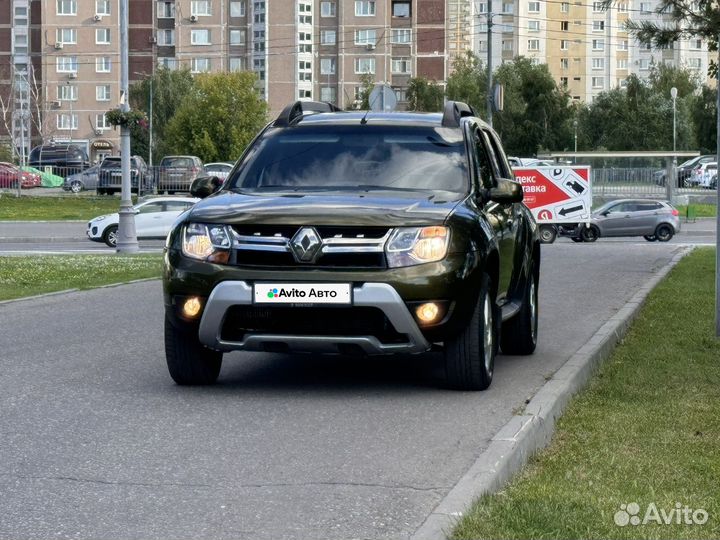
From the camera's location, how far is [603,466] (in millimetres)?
6879

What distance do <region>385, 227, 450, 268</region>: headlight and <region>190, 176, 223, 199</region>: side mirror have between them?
1.85 meters

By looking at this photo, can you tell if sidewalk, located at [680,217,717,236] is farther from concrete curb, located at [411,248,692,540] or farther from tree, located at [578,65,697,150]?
tree, located at [578,65,697,150]

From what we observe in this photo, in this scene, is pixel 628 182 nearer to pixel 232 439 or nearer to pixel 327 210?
pixel 327 210

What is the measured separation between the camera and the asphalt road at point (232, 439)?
5988 mm

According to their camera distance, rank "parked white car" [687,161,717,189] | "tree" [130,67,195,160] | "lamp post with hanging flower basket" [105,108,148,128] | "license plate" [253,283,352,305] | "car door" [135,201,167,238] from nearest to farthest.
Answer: "license plate" [253,283,352,305] < "lamp post with hanging flower basket" [105,108,148,128] < "car door" [135,201,167,238] < "parked white car" [687,161,717,189] < "tree" [130,67,195,160]

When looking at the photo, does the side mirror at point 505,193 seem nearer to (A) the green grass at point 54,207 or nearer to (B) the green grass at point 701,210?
(A) the green grass at point 54,207

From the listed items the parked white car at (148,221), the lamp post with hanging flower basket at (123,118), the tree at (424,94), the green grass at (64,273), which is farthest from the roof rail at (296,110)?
the tree at (424,94)

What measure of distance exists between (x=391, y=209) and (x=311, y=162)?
1346 mm

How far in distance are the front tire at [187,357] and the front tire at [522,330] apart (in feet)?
9.24

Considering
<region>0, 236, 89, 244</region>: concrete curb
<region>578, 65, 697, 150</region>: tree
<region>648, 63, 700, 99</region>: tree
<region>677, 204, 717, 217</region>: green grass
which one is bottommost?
<region>0, 236, 89, 244</region>: concrete curb

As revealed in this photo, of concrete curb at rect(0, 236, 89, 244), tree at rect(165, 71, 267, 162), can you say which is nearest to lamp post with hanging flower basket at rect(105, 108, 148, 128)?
concrete curb at rect(0, 236, 89, 244)

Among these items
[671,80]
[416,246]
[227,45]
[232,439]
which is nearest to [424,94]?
[227,45]

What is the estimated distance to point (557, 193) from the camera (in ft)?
132

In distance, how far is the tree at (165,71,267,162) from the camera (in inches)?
3214
